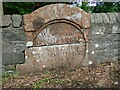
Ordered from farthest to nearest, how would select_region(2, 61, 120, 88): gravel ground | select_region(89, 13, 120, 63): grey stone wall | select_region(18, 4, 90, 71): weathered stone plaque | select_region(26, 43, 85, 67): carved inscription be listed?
select_region(89, 13, 120, 63): grey stone wall
select_region(26, 43, 85, 67): carved inscription
select_region(18, 4, 90, 71): weathered stone plaque
select_region(2, 61, 120, 88): gravel ground

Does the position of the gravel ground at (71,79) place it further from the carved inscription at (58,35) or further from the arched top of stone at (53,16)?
the arched top of stone at (53,16)

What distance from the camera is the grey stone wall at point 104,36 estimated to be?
3.70 meters

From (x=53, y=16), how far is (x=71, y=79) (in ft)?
4.04

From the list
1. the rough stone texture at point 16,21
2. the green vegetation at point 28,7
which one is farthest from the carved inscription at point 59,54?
the green vegetation at point 28,7

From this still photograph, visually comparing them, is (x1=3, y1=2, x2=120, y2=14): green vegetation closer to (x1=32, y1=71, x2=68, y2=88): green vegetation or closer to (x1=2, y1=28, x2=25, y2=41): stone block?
(x1=2, y1=28, x2=25, y2=41): stone block

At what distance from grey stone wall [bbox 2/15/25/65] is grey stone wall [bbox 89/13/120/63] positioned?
1397mm

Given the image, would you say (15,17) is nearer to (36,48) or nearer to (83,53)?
(36,48)

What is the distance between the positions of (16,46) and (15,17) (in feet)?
1.80

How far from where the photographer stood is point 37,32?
3.44 m

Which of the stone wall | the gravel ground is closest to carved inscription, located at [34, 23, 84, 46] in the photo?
the stone wall

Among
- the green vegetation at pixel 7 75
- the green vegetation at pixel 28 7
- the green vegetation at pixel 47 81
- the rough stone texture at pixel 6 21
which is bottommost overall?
the green vegetation at pixel 47 81

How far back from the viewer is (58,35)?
3.58 metres

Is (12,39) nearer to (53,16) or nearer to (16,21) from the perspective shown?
(16,21)

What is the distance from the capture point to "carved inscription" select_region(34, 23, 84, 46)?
3.49 metres
